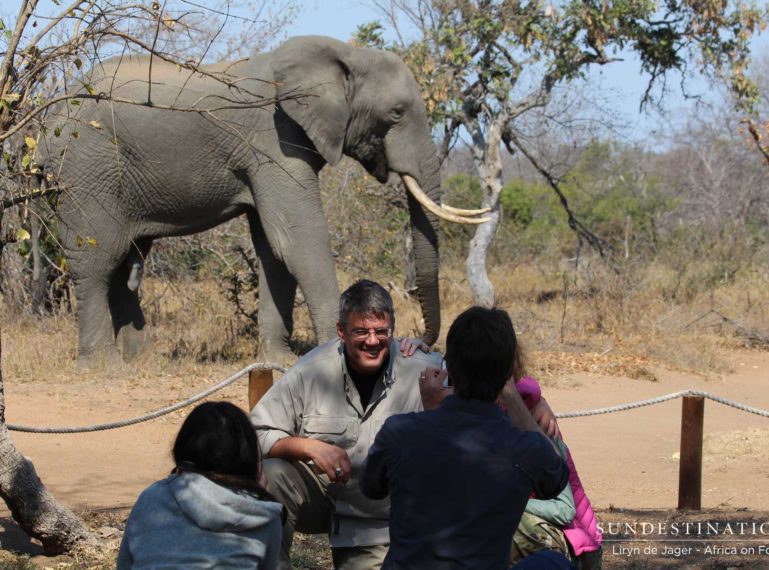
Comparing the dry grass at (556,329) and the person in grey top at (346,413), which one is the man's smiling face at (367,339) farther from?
the dry grass at (556,329)

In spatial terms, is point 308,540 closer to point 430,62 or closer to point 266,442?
point 266,442

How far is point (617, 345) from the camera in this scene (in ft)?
43.0

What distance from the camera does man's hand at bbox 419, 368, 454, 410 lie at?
3928mm

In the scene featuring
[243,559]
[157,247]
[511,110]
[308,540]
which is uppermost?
[511,110]

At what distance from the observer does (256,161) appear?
32.6 ft

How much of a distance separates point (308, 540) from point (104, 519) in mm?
1129

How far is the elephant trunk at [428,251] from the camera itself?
999 centimetres

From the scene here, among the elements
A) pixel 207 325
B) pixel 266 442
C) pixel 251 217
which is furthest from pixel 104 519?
pixel 207 325

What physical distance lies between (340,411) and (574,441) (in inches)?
204

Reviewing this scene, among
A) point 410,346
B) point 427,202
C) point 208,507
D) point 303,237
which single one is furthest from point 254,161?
point 208,507

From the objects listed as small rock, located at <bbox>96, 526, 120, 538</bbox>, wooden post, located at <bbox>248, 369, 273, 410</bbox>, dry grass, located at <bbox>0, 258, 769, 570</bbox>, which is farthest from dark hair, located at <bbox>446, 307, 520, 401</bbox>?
dry grass, located at <bbox>0, 258, 769, 570</bbox>

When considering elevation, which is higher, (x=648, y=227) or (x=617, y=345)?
(x=648, y=227)

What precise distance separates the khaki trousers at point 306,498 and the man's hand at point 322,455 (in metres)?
0.10

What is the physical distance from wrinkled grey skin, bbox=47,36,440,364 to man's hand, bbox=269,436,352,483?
550 centimetres
